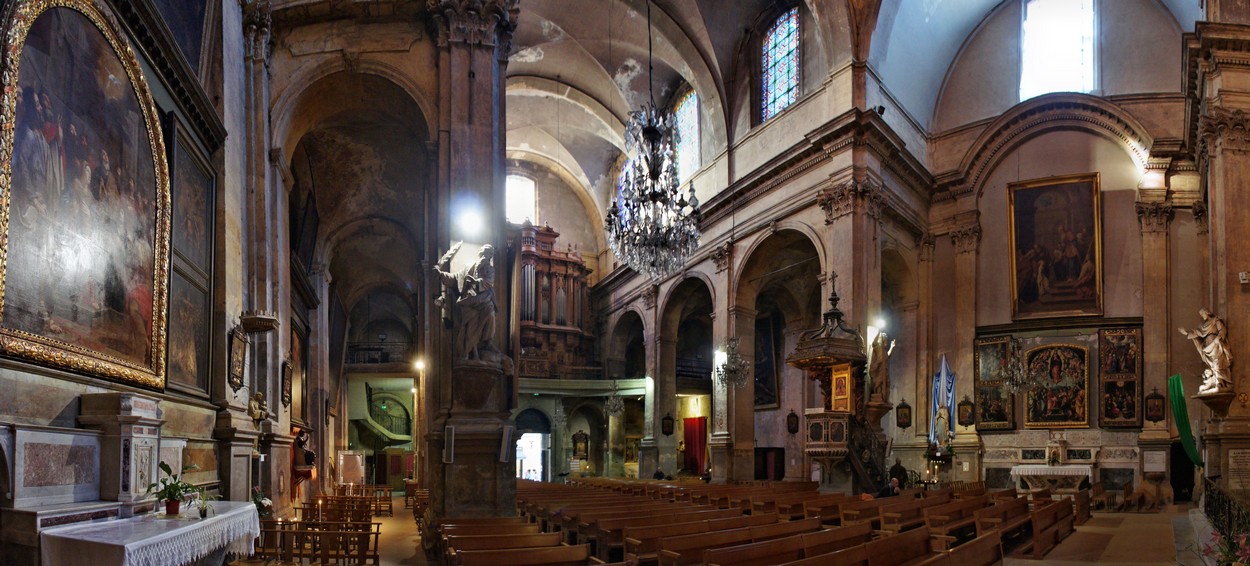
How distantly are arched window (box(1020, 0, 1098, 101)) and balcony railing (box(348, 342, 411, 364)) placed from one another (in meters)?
21.2

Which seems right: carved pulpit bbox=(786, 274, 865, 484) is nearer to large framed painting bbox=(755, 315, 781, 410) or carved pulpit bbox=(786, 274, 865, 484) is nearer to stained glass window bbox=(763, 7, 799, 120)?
stained glass window bbox=(763, 7, 799, 120)

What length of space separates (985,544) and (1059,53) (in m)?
18.6

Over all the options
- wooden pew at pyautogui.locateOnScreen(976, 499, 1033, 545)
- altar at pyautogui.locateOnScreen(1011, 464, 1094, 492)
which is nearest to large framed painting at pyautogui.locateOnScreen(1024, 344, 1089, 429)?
altar at pyautogui.locateOnScreen(1011, 464, 1094, 492)

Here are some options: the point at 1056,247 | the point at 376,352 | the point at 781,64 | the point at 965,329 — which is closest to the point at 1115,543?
the point at 965,329

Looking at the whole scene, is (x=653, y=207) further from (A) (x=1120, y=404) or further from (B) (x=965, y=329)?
(A) (x=1120, y=404)

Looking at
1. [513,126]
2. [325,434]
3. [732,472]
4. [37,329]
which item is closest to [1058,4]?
[732,472]

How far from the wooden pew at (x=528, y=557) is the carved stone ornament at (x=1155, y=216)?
1825 cm

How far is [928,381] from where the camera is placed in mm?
20719

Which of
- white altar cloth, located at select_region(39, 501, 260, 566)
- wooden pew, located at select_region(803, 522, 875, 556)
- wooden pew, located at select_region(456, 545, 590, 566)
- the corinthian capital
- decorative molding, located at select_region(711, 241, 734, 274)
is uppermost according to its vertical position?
the corinthian capital

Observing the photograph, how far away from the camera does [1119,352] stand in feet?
62.8

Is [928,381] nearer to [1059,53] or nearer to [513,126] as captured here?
[1059,53]

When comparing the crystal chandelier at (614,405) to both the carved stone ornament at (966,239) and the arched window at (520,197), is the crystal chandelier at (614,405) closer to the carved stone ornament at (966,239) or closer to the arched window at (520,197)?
the arched window at (520,197)

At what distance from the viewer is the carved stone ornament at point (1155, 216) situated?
18.9 metres

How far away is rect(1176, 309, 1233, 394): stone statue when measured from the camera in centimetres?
1310
